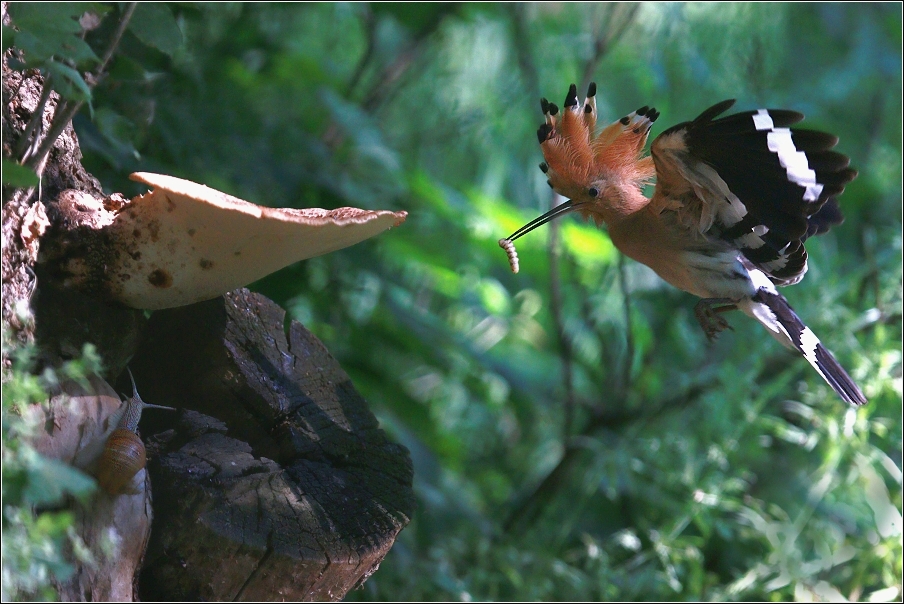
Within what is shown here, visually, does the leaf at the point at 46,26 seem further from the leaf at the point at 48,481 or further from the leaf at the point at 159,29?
the leaf at the point at 48,481

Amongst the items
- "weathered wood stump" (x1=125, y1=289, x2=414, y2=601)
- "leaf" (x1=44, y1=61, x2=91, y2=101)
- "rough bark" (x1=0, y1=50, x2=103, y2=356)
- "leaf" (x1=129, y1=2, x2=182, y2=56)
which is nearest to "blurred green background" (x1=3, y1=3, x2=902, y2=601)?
"leaf" (x1=129, y1=2, x2=182, y2=56)

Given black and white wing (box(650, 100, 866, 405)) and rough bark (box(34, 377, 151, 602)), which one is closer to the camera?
rough bark (box(34, 377, 151, 602))

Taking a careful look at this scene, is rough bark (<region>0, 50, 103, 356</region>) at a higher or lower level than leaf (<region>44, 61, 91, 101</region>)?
lower

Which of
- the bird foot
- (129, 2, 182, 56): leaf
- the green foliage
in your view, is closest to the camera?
the green foliage

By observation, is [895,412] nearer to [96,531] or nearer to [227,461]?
[227,461]

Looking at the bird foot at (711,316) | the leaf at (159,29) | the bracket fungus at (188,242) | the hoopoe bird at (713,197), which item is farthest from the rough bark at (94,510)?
the bird foot at (711,316)

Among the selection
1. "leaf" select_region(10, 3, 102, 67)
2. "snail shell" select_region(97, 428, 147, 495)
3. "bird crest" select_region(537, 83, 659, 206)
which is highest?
"leaf" select_region(10, 3, 102, 67)

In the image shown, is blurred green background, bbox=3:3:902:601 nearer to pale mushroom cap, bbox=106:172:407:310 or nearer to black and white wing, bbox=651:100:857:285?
pale mushroom cap, bbox=106:172:407:310
